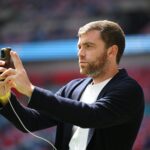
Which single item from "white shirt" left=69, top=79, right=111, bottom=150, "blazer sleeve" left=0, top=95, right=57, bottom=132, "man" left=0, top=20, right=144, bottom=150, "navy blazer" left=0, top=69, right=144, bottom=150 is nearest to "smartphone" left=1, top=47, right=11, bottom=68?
"man" left=0, top=20, right=144, bottom=150

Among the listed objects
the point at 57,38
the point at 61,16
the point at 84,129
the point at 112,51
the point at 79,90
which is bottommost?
the point at 57,38

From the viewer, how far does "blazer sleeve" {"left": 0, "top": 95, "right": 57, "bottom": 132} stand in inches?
121

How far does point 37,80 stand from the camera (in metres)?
10.2

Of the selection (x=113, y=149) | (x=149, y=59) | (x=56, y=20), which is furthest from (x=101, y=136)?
(x=56, y=20)

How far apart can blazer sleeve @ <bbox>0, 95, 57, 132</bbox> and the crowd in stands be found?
802cm

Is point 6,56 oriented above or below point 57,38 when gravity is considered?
above

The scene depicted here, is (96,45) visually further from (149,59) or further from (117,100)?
(149,59)

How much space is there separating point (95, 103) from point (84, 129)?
183mm

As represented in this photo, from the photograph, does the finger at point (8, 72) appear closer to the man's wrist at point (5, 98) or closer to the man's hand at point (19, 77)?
the man's hand at point (19, 77)

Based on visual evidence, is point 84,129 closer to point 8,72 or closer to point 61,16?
point 8,72

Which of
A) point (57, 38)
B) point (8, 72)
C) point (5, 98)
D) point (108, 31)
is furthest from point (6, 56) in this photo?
point (57, 38)

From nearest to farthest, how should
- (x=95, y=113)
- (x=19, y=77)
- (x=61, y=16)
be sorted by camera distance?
(x=19, y=77) → (x=95, y=113) → (x=61, y=16)

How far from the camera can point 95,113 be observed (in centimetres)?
279

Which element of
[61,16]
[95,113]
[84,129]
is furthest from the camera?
[61,16]
